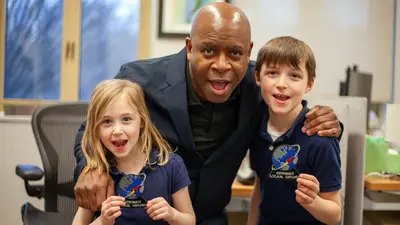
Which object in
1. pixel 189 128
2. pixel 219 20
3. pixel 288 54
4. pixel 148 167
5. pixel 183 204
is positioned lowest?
pixel 183 204

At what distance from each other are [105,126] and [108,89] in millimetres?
119

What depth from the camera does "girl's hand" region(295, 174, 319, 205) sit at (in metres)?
1.27

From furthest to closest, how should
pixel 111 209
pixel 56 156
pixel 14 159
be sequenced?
pixel 14 159 → pixel 56 156 → pixel 111 209

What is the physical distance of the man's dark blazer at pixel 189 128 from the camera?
5.21ft

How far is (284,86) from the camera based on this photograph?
1.41 metres

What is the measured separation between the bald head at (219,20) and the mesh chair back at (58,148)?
94 centimetres

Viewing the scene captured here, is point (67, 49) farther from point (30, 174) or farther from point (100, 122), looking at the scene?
point (100, 122)

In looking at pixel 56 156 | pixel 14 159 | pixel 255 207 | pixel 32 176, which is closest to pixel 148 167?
pixel 255 207

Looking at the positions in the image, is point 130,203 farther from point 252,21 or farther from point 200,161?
point 252,21

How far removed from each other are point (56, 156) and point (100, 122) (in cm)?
84

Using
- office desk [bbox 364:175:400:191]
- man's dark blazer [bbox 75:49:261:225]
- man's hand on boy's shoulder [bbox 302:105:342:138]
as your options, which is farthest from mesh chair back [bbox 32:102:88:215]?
office desk [bbox 364:175:400:191]

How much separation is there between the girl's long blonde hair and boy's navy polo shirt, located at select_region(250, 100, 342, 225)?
1.16 feet

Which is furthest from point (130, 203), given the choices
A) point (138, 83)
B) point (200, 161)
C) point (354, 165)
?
point (354, 165)

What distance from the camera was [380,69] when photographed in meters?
3.56
